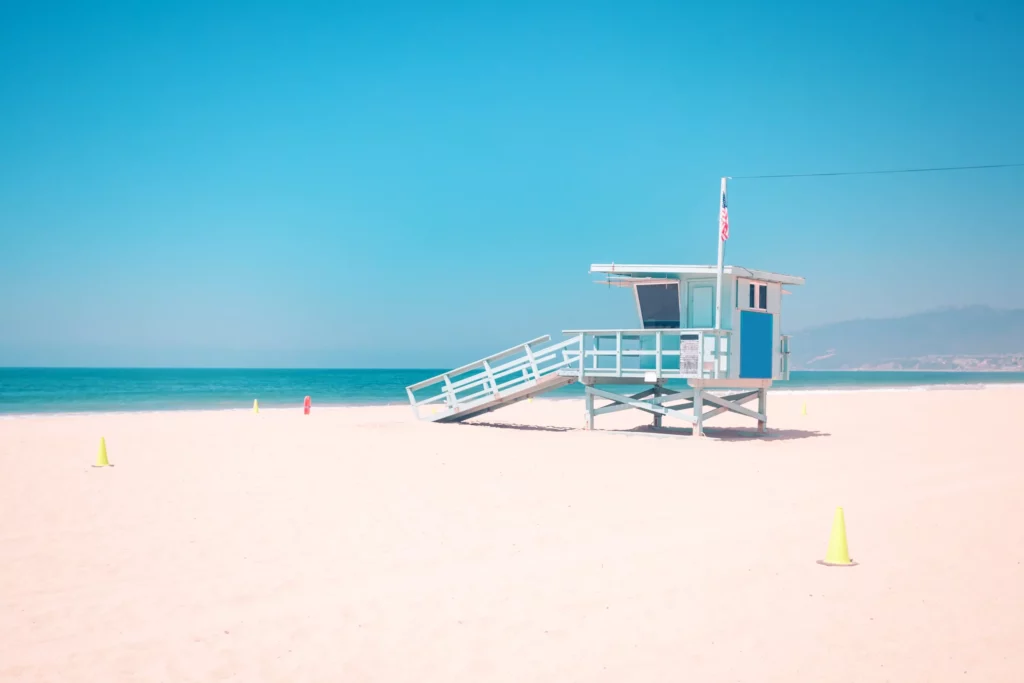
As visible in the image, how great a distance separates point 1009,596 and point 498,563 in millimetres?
4818

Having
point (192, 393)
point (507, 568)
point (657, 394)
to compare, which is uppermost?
point (657, 394)

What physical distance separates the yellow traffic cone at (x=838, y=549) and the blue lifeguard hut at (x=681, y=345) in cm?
1101

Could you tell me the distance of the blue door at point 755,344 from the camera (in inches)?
838

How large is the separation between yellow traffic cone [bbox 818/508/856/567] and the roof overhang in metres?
12.1

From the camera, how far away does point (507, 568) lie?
29.8 ft

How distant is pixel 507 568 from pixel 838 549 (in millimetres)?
3388

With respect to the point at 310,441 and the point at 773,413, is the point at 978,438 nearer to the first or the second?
the point at 773,413

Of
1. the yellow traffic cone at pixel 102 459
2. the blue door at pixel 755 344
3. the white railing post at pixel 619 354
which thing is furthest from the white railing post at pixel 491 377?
the yellow traffic cone at pixel 102 459

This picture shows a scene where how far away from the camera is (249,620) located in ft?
24.5

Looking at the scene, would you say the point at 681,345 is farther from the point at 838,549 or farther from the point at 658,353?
the point at 838,549

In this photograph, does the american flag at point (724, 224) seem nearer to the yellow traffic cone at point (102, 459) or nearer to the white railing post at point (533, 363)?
the white railing post at point (533, 363)

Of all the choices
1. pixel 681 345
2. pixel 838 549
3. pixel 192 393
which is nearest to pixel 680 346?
pixel 681 345

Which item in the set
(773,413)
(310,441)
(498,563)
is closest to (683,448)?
(310,441)

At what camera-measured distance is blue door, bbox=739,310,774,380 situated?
21.3 m
